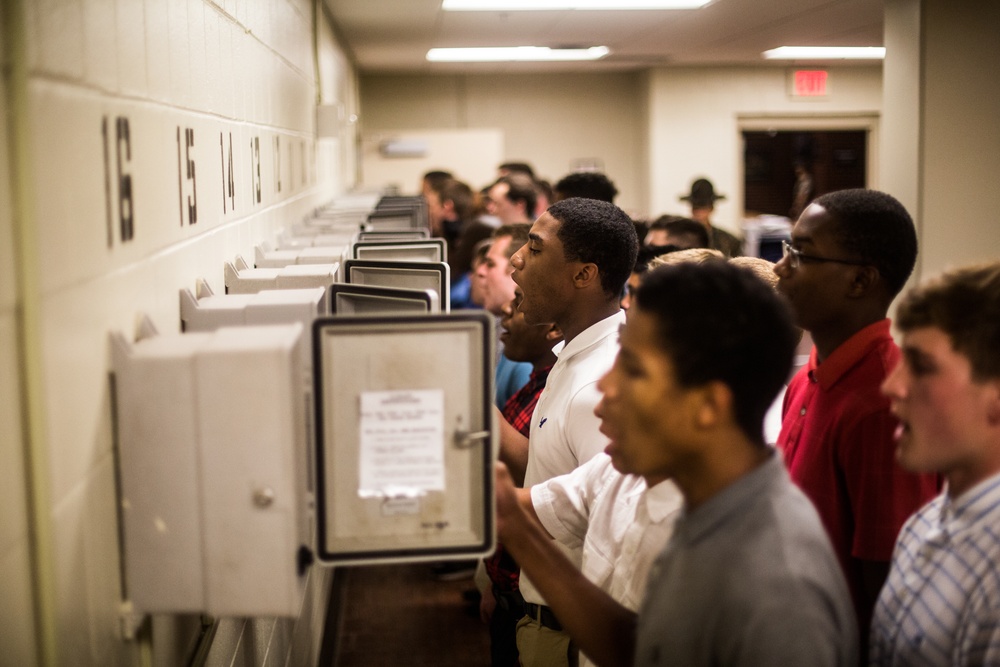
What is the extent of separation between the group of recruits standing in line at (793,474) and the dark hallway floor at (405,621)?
1927 mm

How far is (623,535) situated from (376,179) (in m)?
9.09

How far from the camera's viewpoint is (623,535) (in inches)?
68.6

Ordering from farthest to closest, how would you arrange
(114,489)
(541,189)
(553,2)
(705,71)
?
(705,71) → (541,189) → (553,2) → (114,489)

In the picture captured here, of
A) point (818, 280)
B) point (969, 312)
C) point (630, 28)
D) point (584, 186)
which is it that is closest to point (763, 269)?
point (818, 280)

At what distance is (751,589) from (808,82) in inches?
407

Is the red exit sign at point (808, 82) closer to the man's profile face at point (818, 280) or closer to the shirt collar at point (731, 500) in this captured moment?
the man's profile face at point (818, 280)

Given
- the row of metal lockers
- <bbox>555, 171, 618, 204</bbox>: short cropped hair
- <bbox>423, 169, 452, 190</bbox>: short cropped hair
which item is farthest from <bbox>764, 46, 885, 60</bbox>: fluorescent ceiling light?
the row of metal lockers

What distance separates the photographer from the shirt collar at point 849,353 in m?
1.82

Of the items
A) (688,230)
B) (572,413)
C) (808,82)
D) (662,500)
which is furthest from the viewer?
(808,82)

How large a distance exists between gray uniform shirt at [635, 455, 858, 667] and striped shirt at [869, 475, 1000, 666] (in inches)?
6.6

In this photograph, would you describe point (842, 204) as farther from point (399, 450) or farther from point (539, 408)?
point (399, 450)

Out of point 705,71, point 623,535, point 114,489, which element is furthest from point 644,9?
point 114,489

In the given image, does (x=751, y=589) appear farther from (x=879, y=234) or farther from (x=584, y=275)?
(x=584, y=275)

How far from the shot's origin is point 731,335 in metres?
1.16
